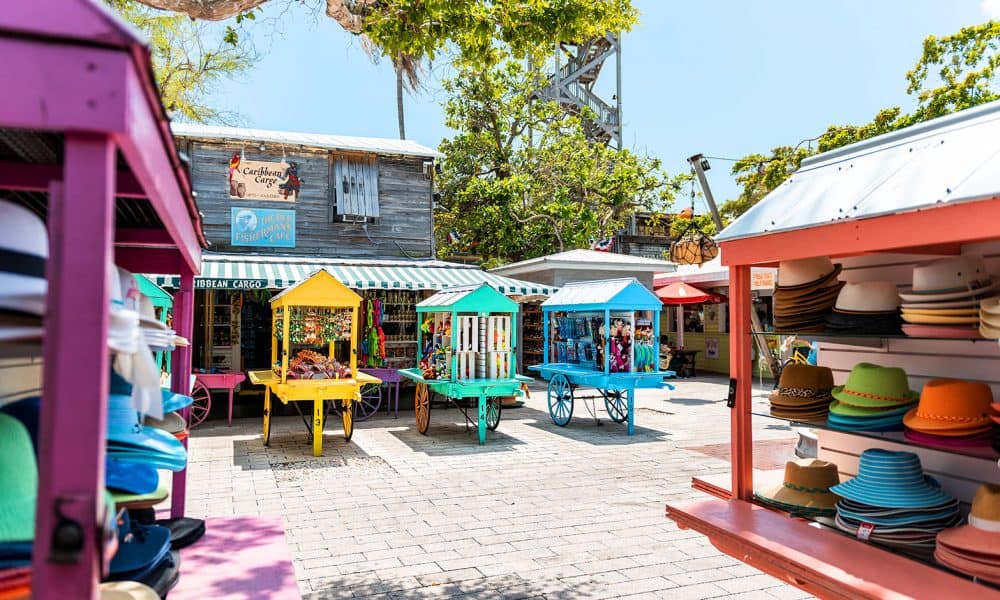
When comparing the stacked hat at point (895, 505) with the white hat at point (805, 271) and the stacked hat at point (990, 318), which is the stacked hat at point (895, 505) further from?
the white hat at point (805, 271)

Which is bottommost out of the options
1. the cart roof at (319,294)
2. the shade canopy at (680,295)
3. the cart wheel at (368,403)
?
the cart wheel at (368,403)

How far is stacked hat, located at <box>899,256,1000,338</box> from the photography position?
9.21ft

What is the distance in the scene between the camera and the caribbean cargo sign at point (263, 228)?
12680 mm

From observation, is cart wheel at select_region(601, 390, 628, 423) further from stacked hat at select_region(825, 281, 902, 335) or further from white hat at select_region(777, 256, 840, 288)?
stacked hat at select_region(825, 281, 902, 335)

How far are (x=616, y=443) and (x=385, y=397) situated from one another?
5.37 metres

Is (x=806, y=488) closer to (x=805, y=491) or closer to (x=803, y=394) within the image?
(x=805, y=491)

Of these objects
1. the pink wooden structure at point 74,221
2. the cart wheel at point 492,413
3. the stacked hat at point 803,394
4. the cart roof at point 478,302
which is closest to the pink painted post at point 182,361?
the pink wooden structure at point 74,221

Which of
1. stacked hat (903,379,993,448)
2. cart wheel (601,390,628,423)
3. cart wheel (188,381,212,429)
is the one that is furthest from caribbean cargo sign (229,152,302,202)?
stacked hat (903,379,993,448)

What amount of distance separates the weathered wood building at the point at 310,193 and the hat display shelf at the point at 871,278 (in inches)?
412

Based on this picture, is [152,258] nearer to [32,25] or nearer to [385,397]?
[32,25]

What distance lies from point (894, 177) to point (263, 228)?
11781 mm

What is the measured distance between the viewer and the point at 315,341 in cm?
875

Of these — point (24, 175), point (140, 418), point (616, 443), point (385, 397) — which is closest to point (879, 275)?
point (140, 418)

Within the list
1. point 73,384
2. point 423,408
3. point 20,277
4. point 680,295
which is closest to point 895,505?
point 73,384
